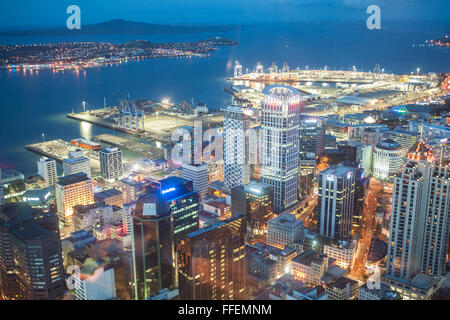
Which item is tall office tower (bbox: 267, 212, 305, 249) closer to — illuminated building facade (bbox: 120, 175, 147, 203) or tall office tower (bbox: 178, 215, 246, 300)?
tall office tower (bbox: 178, 215, 246, 300)

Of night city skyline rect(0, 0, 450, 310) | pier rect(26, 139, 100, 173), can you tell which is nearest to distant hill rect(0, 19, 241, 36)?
night city skyline rect(0, 0, 450, 310)

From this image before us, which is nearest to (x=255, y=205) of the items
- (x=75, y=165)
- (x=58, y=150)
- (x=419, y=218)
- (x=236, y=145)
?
(x=236, y=145)

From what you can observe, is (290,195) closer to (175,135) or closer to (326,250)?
(326,250)

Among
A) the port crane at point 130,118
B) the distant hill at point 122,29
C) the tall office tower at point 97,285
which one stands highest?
the distant hill at point 122,29

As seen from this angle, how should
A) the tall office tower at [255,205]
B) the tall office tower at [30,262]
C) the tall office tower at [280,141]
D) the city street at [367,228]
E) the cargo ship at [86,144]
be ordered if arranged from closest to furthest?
the tall office tower at [30,262] → the city street at [367,228] → the tall office tower at [255,205] → the tall office tower at [280,141] → the cargo ship at [86,144]

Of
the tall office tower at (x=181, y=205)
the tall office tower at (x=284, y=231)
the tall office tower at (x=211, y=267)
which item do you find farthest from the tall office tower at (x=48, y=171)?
the tall office tower at (x=211, y=267)

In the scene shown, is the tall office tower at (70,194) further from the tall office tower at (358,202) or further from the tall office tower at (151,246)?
the tall office tower at (358,202)

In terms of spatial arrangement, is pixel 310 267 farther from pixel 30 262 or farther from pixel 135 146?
pixel 135 146
